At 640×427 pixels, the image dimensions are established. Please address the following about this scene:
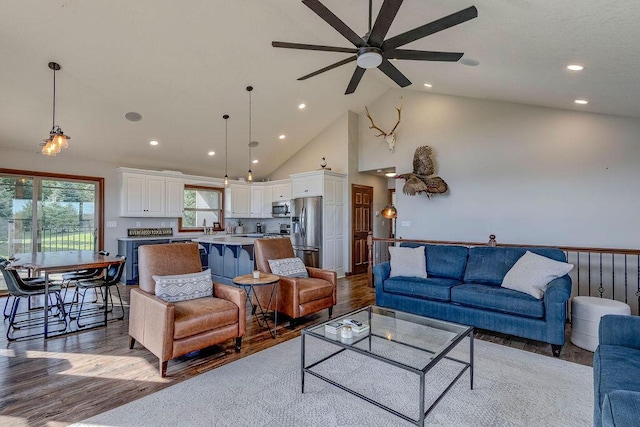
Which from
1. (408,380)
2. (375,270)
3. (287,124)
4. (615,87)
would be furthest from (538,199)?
(287,124)

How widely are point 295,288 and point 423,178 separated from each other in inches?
145

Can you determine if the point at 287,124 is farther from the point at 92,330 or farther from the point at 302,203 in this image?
the point at 92,330

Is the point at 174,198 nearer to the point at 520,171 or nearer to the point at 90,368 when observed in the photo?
the point at 90,368

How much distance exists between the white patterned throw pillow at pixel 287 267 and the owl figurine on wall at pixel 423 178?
2876 mm

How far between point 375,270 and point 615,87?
3.32 m

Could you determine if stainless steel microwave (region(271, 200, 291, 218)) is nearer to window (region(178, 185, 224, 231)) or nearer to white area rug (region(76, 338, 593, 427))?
window (region(178, 185, 224, 231))

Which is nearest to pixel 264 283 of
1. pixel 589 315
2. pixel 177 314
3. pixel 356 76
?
pixel 177 314

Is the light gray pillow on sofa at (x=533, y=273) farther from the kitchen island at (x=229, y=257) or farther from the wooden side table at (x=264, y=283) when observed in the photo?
the kitchen island at (x=229, y=257)

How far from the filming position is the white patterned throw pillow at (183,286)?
3.09 metres

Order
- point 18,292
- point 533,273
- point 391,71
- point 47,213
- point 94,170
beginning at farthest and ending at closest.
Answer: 1. point 94,170
2. point 47,213
3. point 18,292
4. point 533,273
5. point 391,71

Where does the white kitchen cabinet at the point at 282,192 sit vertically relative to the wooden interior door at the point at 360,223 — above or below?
above

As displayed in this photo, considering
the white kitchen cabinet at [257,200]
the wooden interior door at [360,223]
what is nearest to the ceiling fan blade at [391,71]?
the wooden interior door at [360,223]

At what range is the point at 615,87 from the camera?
3307 mm

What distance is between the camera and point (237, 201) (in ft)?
26.8
